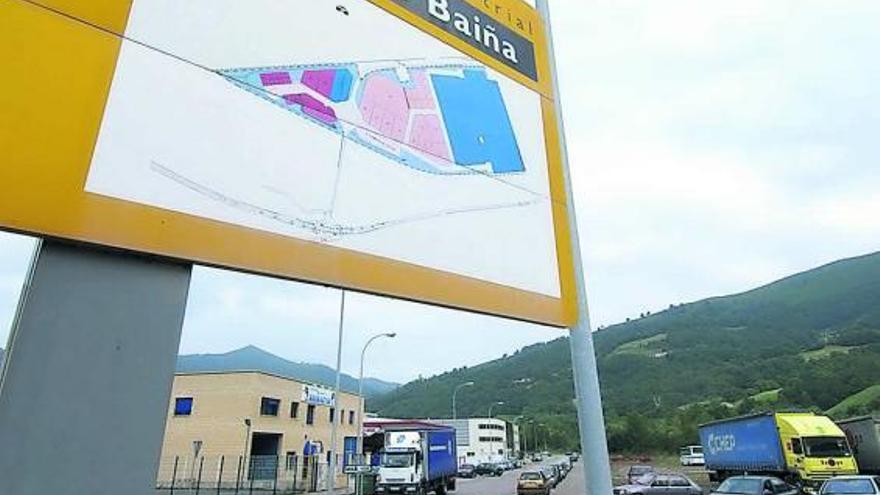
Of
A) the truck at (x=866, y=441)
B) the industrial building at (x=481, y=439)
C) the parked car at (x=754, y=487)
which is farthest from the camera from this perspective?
the industrial building at (x=481, y=439)

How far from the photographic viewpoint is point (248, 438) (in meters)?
36.4

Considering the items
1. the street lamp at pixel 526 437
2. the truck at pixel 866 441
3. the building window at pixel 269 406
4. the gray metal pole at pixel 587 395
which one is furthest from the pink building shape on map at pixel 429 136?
the street lamp at pixel 526 437

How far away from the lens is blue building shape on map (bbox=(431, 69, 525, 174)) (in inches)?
187

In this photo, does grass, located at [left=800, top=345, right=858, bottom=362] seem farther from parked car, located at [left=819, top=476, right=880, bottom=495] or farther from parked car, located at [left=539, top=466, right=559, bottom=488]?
parked car, located at [left=819, top=476, right=880, bottom=495]

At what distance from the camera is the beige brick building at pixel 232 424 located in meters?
35.5

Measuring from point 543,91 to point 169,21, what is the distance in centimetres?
334

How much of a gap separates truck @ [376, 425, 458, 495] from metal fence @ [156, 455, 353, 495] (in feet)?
24.1

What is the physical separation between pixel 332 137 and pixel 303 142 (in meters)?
0.24

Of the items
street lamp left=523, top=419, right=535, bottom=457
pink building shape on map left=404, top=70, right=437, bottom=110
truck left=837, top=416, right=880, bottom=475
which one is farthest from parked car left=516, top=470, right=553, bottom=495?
street lamp left=523, top=419, right=535, bottom=457

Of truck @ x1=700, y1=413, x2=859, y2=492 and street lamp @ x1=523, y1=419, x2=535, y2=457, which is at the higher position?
street lamp @ x1=523, y1=419, x2=535, y2=457

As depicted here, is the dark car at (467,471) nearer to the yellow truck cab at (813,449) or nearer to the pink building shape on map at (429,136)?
the yellow truck cab at (813,449)

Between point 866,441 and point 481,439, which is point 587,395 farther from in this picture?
point 481,439

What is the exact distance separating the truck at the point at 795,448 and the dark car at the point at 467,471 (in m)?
31.8

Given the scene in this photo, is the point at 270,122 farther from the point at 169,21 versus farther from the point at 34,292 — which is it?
the point at 34,292
